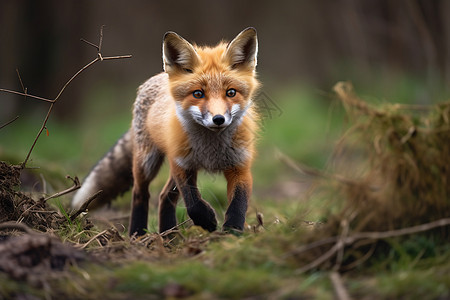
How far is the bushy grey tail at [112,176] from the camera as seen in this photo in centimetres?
632

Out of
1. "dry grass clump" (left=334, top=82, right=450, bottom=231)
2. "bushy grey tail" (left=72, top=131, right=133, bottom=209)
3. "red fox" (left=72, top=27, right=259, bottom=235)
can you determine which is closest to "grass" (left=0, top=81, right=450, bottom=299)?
"dry grass clump" (left=334, top=82, right=450, bottom=231)

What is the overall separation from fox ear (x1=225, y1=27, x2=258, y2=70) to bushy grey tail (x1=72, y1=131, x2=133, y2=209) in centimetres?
214

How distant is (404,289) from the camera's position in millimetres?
2676

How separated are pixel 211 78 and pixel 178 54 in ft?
1.51

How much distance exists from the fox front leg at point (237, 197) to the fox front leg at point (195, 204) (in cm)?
21

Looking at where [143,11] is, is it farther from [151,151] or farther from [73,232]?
[73,232]

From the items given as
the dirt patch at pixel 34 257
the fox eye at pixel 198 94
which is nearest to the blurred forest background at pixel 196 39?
the fox eye at pixel 198 94

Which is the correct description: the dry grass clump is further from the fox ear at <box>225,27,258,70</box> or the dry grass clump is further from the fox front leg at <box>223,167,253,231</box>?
the fox ear at <box>225,27,258,70</box>

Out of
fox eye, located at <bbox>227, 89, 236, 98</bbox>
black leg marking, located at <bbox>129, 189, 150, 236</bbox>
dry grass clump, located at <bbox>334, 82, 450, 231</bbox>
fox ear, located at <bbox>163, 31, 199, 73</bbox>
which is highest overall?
fox ear, located at <bbox>163, 31, 199, 73</bbox>

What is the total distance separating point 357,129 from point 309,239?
2.50 feet

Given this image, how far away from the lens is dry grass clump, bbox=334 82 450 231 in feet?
10.5

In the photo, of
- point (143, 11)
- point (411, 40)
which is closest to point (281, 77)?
point (143, 11)

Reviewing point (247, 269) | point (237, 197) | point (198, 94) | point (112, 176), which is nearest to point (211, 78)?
point (198, 94)

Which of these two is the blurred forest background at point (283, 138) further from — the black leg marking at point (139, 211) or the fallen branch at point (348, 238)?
the black leg marking at point (139, 211)
